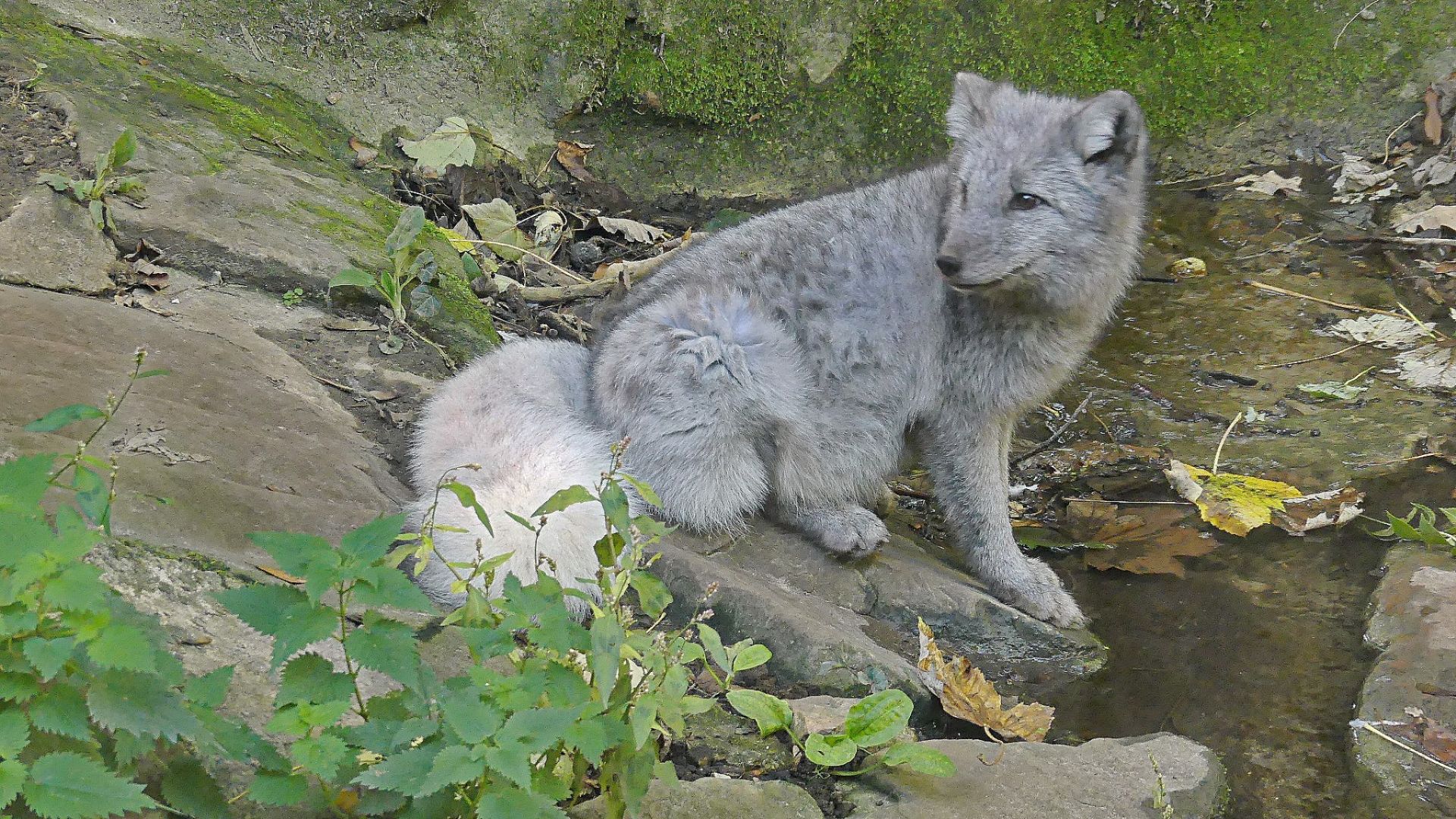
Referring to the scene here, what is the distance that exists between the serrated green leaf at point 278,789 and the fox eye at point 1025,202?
2837 mm

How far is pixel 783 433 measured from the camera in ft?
13.5

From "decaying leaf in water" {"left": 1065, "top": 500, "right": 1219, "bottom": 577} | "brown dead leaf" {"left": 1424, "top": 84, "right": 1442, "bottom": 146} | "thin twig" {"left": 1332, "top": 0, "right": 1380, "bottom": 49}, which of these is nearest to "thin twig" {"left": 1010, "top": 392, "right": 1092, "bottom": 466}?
"decaying leaf in water" {"left": 1065, "top": 500, "right": 1219, "bottom": 577}

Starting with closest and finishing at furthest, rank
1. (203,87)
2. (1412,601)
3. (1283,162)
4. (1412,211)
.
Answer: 1. (1412,601)
2. (203,87)
3. (1412,211)
4. (1283,162)

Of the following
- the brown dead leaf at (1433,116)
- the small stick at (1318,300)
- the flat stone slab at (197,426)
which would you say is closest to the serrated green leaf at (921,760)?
the flat stone slab at (197,426)

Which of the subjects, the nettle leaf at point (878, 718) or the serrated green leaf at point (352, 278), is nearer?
the nettle leaf at point (878, 718)

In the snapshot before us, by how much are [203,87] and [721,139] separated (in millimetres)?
2718

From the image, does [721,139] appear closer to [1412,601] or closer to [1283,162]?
[1283,162]

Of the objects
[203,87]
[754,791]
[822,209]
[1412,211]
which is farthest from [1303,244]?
[203,87]

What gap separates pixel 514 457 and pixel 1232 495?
103 inches

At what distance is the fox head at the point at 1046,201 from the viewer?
12.4 feet

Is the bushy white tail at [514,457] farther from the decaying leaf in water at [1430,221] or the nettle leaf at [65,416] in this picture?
the decaying leaf in water at [1430,221]

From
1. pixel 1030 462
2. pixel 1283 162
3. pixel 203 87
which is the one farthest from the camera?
pixel 1283 162

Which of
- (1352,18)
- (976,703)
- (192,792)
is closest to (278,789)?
(192,792)

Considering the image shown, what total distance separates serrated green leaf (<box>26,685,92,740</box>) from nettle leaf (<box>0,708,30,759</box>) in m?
0.01
